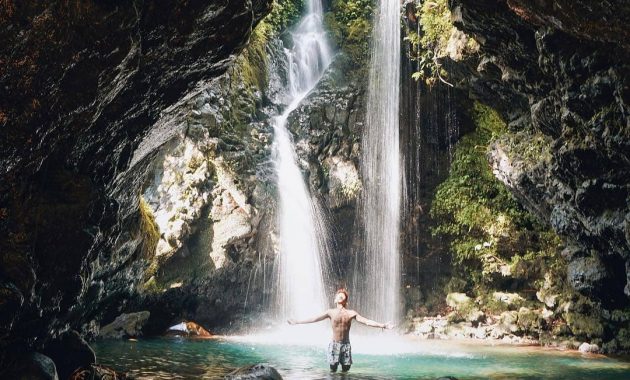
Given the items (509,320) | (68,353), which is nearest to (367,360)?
(68,353)

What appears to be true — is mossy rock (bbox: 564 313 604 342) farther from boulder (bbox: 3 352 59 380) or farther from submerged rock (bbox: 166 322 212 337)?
boulder (bbox: 3 352 59 380)

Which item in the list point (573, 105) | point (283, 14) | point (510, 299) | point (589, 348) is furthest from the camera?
point (283, 14)

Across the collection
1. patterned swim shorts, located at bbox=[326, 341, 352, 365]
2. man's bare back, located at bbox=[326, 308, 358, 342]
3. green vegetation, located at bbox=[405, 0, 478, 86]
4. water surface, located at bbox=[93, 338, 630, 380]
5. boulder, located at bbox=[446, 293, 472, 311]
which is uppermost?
green vegetation, located at bbox=[405, 0, 478, 86]

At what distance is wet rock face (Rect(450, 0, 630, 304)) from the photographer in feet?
25.1

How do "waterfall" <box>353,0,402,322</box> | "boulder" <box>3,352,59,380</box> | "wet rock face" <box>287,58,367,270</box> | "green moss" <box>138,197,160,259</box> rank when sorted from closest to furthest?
"boulder" <box>3,352,59,380</box> < "green moss" <box>138,197,160,259</box> < "wet rock face" <box>287,58,367,270</box> < "waterfall" <box>353,0,402,322</box>

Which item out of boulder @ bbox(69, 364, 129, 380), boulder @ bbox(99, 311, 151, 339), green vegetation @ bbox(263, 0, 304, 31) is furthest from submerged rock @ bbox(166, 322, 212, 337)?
green vegetation @ bbox(263, 0, 304, 31)

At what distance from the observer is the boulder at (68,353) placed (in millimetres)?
8492

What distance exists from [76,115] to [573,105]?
842 centimetres

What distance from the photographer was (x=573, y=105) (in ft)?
30.8

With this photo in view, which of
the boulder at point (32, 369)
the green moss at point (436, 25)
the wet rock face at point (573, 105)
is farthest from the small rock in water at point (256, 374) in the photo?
the green moss at point (436, 25)

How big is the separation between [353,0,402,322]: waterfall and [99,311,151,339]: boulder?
833 centimetres

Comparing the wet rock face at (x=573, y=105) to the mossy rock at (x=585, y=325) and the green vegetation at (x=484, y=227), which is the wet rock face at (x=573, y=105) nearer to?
the mossy rock at (x=585, y=325)

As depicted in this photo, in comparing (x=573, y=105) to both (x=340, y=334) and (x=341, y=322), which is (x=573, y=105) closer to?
(x=341, y=322)

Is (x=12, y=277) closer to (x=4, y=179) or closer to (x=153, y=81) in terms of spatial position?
(x=4, y=179)
